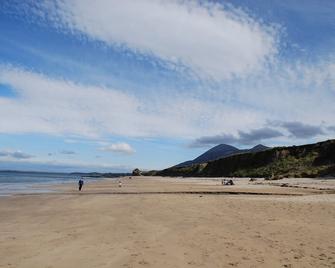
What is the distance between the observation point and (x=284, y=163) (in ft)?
312

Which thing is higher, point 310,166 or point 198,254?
point 310,166

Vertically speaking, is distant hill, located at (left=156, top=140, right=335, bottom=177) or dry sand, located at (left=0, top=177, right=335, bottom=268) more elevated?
distant hill, located at (left=156, top=140, right=335, bottom=177)

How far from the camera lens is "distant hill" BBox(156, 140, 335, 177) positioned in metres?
75.8

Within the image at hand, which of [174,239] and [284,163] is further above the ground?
[284,163]

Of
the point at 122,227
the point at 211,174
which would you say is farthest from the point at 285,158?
the point at 122,227

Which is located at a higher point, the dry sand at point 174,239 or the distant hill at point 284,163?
the distant hill at point 284,163

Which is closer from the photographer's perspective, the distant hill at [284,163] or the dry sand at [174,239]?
the dry sand at [174,239]

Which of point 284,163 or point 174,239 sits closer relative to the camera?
point 174,239

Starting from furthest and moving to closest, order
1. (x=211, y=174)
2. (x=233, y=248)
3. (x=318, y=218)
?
(x=211, y=174)
(x=318, y=218)
(x=233, y=248)

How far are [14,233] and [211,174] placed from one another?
368 ft

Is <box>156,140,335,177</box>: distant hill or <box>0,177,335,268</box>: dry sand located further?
<box>156,140,335,177</box>: distant hill

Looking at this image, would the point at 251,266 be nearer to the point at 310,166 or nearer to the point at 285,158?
the point at 310,166

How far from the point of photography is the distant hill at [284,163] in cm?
7579

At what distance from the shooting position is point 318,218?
61.0ft
